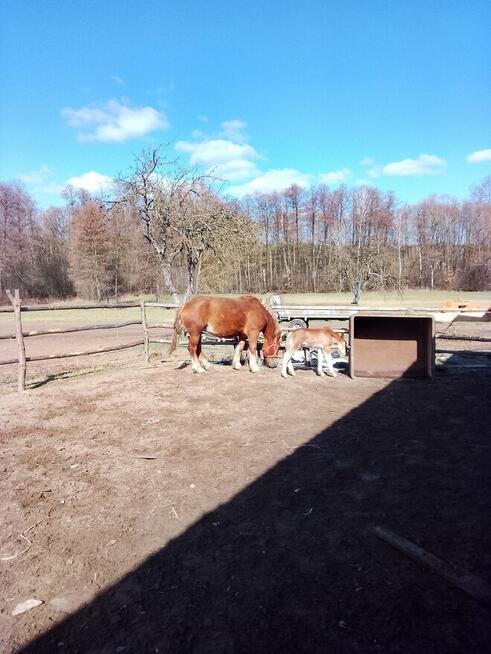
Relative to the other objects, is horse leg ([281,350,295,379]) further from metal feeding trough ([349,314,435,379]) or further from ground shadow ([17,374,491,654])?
ground shadow ([17,374,491,654])

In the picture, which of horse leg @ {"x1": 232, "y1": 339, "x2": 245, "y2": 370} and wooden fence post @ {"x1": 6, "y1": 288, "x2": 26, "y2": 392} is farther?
horse leg @ {"x1": 232, "y1": 339, "x2": 245, "y2": 370}

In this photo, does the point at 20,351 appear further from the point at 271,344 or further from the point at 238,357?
the point at 271,344

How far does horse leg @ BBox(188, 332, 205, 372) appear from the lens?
8583 mm

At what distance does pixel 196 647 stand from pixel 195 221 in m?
13.0

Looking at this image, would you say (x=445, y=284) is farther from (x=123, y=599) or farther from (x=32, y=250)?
(x=123, y=599)

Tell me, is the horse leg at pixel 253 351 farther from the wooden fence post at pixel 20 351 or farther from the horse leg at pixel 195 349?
the wooden fence post at pixel 20 351

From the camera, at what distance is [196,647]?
214 centimetres

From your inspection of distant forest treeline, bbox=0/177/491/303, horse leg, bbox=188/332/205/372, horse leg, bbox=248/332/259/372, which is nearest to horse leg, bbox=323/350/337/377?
horse leg, bbox=248/332/259/372

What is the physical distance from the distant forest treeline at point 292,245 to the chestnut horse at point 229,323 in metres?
27.6

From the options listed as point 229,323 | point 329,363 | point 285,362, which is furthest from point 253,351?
point 329,363

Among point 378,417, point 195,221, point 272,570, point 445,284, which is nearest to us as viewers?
point 272,570

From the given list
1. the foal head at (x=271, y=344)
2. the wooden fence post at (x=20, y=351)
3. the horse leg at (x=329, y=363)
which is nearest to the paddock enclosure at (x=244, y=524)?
the wooden fence post at (x=20, y=351)

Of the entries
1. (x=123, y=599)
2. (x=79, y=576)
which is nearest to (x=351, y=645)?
(x=123, y=599)

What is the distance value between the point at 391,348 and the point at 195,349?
3977 millimetres
